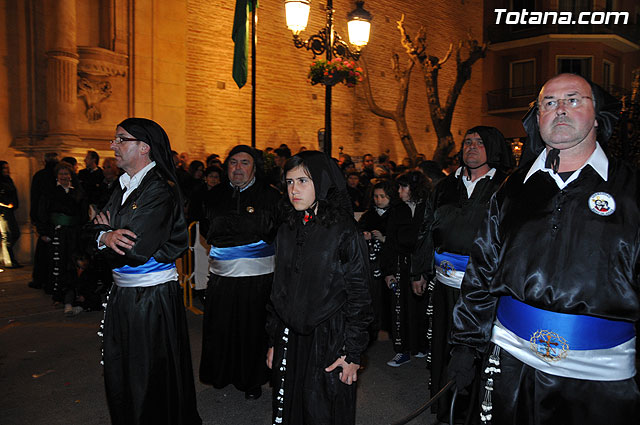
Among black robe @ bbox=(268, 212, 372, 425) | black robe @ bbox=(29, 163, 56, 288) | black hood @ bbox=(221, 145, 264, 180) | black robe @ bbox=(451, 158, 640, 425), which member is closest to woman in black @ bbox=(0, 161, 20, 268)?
black robe @ bbox=(29, 163, 56, 288)

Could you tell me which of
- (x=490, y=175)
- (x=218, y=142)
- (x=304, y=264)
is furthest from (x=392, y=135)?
(x=304, y=264)

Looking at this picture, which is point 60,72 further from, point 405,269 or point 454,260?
point 454,260

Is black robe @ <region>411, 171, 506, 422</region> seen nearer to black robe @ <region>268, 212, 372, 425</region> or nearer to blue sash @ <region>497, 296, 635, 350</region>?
black robe @ <region>268, 212, 372, 425</region>

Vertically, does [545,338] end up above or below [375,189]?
below

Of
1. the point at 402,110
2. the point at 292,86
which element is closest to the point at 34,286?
the point at 292,86

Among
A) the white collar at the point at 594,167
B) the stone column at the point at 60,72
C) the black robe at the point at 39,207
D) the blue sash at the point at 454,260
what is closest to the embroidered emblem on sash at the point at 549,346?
the white collar at the point at 594,167

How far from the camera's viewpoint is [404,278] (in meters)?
6.32

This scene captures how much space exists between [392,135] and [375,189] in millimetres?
16953

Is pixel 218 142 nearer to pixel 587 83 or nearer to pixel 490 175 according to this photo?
pixel 490 175

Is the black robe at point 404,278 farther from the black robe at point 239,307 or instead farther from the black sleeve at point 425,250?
the black robe at point 239,307

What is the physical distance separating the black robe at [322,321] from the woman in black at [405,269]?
2.95m

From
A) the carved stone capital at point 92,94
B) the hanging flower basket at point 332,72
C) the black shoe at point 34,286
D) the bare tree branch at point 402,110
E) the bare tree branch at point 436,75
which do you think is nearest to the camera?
the hanging flower basket at point 332,72

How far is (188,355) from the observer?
3914 mm

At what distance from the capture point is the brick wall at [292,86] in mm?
15102
